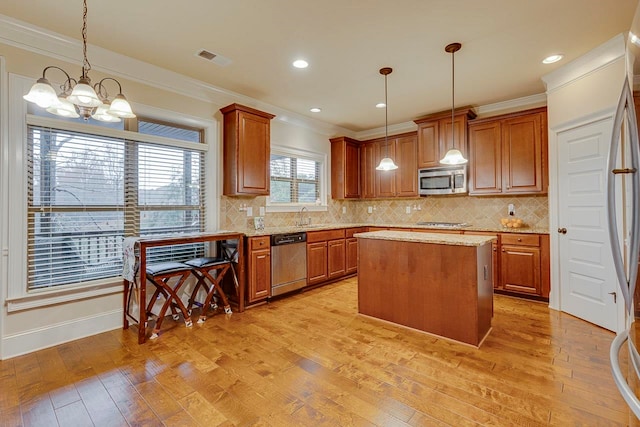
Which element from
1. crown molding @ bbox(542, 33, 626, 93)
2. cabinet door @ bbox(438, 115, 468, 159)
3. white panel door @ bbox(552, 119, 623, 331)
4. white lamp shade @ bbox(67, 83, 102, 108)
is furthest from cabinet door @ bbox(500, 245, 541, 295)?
white lamp shade @ bbox(67, 83, 102, 108)

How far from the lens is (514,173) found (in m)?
4.04

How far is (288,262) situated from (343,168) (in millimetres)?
2274

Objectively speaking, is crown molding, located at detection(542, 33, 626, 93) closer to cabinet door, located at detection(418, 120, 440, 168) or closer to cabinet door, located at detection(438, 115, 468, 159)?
cabinet door, located at detection(438, 115, 468, 159)

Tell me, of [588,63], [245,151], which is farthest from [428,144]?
[245,151]

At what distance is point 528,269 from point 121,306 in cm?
460

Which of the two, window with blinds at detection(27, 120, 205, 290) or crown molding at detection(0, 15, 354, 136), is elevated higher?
crown molding at detection(0, 15, 354, 136)

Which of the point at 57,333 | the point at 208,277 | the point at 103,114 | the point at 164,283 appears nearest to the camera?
the point at 103,114

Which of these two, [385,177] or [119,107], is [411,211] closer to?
[385,177]

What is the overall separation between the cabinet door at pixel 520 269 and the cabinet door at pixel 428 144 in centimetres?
162

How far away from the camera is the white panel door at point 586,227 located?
2893 millimetres

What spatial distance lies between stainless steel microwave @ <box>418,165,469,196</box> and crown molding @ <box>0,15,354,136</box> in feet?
8.52

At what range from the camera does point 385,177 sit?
18.0 ft

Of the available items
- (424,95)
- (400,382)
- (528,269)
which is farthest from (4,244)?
(528,269)

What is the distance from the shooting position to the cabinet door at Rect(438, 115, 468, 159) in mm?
4402
